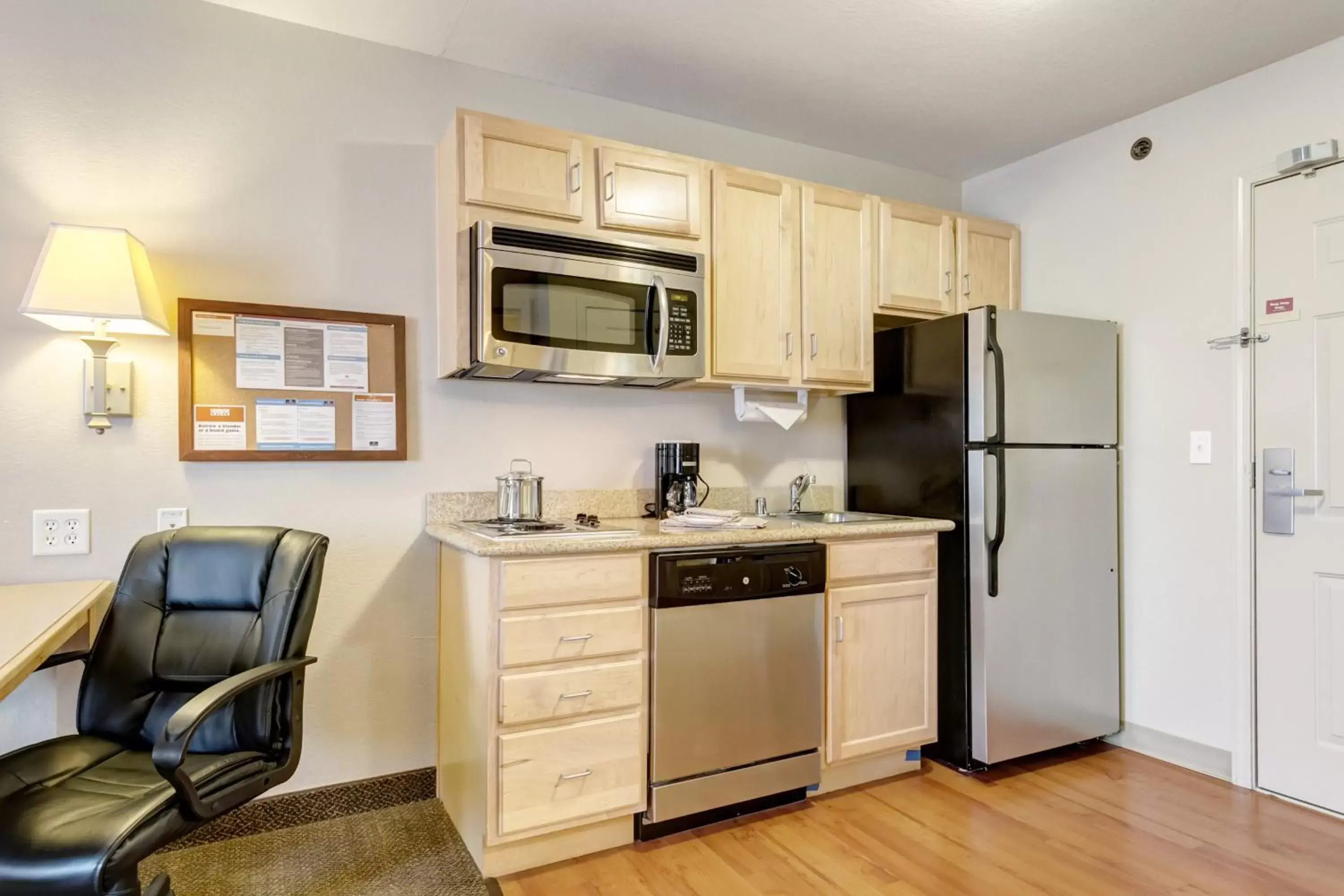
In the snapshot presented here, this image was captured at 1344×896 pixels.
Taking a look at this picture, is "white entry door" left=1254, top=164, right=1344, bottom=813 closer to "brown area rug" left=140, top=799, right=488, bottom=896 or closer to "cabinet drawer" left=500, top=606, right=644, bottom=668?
"cabinet drawer" left=500, top=606, right=644, bottom=668

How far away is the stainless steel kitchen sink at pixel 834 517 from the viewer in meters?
3.01

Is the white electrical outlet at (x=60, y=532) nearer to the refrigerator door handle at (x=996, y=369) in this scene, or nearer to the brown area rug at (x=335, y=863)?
the brown area rug at (x=335, y=863)

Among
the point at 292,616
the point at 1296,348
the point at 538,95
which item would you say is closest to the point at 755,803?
the point at 292,616

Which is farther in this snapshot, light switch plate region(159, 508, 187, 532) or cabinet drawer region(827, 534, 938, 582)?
cabinet drawer region(827, 534, 938, 582)

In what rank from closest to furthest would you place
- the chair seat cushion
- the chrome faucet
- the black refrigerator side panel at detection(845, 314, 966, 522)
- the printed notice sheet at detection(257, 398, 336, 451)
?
the chair seat cushion
the printed notice sheet at detection(257, 398, 336, 451)
the black refrigerator side panel at detection(845, 314, 966, 522)
the chrome faucet

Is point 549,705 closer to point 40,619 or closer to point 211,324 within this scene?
point 40,619

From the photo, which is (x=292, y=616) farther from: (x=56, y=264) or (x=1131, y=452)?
(x=1131, y=452)

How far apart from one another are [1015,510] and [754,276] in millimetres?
1286

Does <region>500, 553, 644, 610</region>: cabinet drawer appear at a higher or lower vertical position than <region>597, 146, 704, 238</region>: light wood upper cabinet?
lower

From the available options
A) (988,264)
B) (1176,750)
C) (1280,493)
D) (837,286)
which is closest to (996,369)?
(837,286)

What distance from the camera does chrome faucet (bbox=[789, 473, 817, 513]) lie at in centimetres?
316

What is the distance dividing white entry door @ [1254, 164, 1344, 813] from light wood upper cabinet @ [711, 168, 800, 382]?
162 centimetres

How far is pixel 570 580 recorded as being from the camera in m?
2.11

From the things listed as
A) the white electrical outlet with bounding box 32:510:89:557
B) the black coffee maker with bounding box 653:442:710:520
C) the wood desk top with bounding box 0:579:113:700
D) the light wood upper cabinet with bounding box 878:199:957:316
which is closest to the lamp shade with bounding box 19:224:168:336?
the white electrical outlet with bounding box 32:510:89:557
